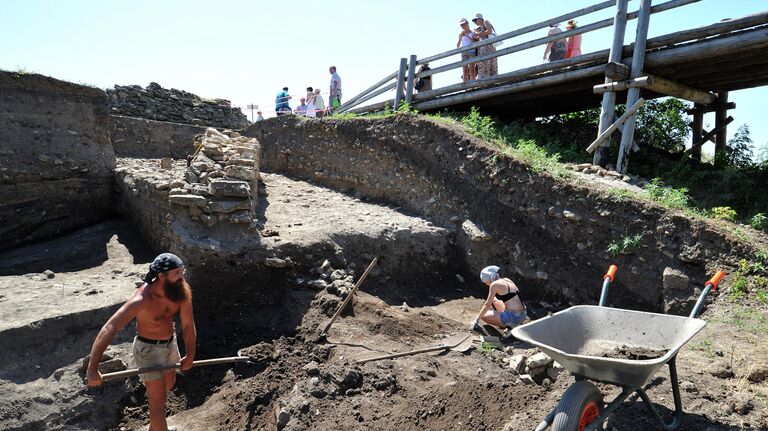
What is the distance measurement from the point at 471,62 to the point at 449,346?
6.28 m

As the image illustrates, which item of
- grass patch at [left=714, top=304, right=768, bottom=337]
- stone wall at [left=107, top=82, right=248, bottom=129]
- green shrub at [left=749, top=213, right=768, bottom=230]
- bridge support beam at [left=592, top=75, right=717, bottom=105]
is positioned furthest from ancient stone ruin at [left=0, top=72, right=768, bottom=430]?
stone wall at [left=107, top=82, right=248, bottom=129]

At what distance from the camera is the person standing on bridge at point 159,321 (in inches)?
155

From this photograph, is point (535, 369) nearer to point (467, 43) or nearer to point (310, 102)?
point (467, 43)

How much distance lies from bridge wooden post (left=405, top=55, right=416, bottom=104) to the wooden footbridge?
23 mm

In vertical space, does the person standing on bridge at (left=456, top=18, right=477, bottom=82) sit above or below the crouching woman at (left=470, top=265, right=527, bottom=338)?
above

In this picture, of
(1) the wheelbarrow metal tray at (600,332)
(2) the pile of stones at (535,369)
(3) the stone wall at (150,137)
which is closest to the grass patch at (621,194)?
(1) the wheelbarrow metal tray at (600,332)

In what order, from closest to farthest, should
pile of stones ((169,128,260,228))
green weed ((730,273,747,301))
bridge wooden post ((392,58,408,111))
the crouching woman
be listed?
green weed ((730,273,747,301)) → the crouching woman → pile of stones ((169,128,260,228)) → bridge wooden post ((392,58,408,111))

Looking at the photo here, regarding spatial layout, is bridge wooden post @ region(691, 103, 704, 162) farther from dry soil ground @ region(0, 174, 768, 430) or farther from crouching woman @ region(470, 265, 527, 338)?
crouching woman @ region(470, 265, 527, 338)

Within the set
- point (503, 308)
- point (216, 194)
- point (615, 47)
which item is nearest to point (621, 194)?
point (503, 308)

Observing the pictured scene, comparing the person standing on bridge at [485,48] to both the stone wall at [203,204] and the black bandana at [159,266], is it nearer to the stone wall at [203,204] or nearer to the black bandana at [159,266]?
the stone wall at [203,204]

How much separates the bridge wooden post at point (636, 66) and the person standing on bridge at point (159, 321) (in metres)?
6.90

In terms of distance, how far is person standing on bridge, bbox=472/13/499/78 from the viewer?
10.0m

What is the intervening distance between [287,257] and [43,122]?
559 cm

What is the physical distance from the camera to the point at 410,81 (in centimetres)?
1082
